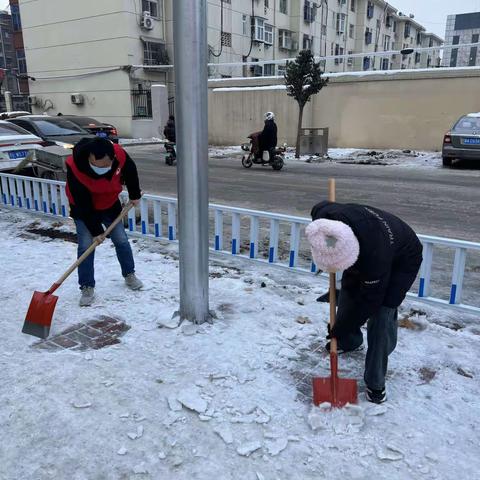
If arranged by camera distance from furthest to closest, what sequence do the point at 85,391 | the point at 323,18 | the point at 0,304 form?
the point at 323,18 < the point at 0,304 < the point at 85,391

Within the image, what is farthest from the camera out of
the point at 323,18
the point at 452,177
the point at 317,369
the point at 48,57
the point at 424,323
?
the point at 323,18

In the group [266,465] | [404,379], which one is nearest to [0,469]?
[266,465]

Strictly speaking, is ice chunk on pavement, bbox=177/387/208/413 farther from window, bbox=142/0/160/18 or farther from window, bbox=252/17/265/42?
window, bbox=252/17/265/42

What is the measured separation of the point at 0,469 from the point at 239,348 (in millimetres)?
1609

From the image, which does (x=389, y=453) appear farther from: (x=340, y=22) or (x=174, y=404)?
(x=340, y=22)

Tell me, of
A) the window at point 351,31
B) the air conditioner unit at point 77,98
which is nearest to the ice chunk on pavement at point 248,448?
the air conditioner unit at point 77,98

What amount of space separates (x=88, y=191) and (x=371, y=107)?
15.8 metres

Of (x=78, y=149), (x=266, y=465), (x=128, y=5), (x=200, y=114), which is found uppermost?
(x=128, y=5)

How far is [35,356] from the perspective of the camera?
3205 mm

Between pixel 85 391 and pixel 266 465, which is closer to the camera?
pixel 266 465

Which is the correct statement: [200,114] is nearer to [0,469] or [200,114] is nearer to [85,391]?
[85,391]

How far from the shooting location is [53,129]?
35.6 ft

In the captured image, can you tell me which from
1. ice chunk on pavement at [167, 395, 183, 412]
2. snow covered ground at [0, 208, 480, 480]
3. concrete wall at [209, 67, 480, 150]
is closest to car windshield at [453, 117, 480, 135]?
concrete wall at [209, 67, 480, 150]

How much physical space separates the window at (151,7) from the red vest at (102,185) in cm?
2447
